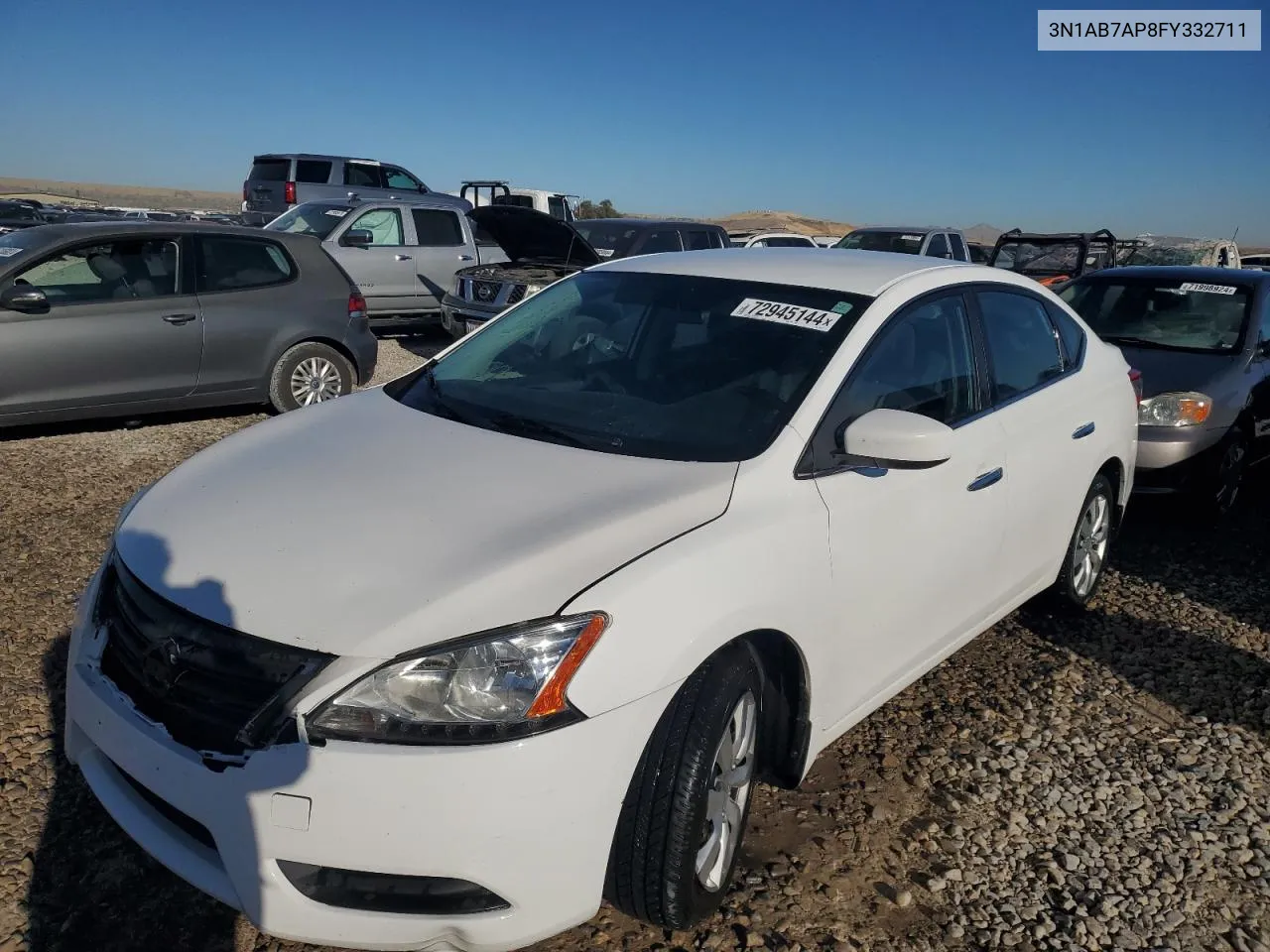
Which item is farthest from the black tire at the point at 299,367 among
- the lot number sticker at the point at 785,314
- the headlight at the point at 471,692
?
the headlight at the point at 471,692

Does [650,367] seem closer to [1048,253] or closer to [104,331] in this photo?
[104,331]

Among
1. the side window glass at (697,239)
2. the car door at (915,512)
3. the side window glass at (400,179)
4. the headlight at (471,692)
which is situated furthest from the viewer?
the side window glass at (400,179)

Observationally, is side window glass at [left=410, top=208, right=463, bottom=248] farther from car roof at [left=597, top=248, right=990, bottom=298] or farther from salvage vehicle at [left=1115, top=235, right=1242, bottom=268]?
salvage vehicle at [left=1115, top=235, right=1242, bottom=268]

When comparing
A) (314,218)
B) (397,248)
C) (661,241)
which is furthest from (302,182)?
(661,241)

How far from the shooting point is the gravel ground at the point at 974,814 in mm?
2547

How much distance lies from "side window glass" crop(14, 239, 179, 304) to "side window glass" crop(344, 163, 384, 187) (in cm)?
1192

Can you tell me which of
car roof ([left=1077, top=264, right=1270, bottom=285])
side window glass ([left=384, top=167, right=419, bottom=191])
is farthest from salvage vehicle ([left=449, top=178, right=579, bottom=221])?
car roof ([left=1077, top=264, right=1270, bottom=285])

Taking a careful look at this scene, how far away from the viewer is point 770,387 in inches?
116

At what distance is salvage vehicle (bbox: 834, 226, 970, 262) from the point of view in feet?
49.9

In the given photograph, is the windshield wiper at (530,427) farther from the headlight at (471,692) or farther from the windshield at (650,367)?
the headlight at (471,692)

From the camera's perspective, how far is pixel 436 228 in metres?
12.8

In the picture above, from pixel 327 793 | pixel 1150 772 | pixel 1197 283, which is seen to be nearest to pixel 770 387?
pixel 327 793

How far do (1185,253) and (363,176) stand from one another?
46.9 ft

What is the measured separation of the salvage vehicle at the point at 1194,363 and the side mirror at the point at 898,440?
3872 millimetres
